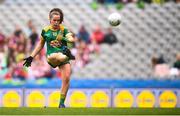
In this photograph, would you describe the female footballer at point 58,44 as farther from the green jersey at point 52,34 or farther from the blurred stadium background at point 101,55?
the blurred stadium background at point 101,55

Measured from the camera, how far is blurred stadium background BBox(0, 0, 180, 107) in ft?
52.2

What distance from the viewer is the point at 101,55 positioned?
18906 millimetres

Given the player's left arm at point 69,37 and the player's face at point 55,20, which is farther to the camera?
the player's face at point 55,20

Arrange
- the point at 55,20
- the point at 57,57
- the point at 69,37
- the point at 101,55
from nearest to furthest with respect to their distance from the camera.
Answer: the point at 69,37 → the point at 55,20 → the point at 57,57 → the point at 101,55

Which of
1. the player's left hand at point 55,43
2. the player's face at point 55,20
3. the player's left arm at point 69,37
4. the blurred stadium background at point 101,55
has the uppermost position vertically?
the player's face at point 55,20

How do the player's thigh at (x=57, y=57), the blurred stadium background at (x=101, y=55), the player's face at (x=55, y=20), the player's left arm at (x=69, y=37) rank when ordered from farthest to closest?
the blurred stadium background at (x=101, y=55), the player's thigh at (x=57, y=57), the player's face at (x=55, y=20), the player's left arm at (x=69, y=37)

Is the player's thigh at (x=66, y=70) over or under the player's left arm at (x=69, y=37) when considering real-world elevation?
under

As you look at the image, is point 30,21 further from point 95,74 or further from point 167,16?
point 167,16

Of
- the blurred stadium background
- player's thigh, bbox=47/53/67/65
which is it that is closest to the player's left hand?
player's thigh, bbox=47/53/67/65

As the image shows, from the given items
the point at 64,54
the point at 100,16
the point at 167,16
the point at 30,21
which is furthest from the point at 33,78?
the point at 64,54

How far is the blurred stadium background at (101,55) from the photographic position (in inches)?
626

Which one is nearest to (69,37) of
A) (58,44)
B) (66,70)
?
(58,44)

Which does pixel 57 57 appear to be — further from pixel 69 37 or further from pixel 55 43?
pixel 69 37

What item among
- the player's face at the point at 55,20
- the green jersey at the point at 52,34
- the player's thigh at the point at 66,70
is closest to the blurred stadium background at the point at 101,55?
the player's thigh at the point at 66,70
